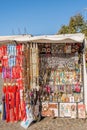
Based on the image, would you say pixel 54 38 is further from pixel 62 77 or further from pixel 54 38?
pixel 62 77

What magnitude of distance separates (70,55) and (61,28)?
19.6 metres

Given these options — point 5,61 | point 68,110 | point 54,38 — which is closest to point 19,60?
point 5,61

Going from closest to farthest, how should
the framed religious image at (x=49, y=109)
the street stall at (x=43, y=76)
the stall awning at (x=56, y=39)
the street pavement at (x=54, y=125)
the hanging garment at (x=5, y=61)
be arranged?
1. the street pavement at (x=54, y=125)
2. the stall awning at (x=56, y=39)
3. the street stall at (x=43, y=76)
4. the hanging garment at (x=5, y=61)
5. the framed religious image at (x=49, y=109)

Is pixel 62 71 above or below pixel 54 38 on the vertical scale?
below

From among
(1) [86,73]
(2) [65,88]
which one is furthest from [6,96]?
(1) [86,73]

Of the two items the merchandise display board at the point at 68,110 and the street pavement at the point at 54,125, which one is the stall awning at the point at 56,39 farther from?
the street pavement at the point at 54,125

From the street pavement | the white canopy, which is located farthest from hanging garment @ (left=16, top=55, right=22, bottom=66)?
the street pavement

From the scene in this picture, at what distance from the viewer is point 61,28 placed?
90.9ft

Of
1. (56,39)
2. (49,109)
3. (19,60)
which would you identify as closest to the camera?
(56,39)

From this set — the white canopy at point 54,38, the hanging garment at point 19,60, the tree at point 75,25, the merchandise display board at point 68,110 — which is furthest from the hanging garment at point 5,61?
the tree at point 75,25

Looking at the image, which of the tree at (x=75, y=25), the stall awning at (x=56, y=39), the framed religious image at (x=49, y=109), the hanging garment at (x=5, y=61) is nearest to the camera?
the stall awning at (x=56, y=39)

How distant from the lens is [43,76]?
8.46 m

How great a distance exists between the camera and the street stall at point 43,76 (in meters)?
8.00

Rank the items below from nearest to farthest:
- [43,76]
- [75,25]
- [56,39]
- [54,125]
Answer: [54,125]
[56,39]
[43,76]
[75,25]
